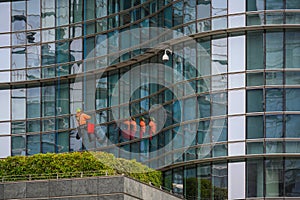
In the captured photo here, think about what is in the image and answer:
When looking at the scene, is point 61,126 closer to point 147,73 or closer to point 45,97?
point 45,97

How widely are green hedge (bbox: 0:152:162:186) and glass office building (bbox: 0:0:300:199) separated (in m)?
4.95

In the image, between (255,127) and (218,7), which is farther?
(218,7)

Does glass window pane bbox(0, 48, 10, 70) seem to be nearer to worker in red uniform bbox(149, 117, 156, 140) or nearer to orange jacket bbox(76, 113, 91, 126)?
orange jacket bbox(76, 113, 91, 126)

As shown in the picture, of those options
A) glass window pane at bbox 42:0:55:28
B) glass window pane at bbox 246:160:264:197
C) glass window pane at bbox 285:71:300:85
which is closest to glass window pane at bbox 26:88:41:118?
glass window pane at bbox 42:0:55:28

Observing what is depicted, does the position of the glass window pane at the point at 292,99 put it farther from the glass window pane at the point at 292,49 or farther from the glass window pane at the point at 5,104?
the glass window pane at the point at 5,104

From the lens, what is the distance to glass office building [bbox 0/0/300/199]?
4825 cm

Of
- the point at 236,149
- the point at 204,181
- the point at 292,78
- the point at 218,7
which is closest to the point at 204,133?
the point at 236,149

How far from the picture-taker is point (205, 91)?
49281 mm

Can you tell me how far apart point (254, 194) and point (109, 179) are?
8779 millimetres

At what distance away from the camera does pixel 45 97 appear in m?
60.0

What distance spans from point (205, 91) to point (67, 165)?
8433 millimetres

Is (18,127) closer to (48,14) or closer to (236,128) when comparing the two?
(48,14)

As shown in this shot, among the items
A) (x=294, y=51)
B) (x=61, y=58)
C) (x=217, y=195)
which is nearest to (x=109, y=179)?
(x=217, y=195)

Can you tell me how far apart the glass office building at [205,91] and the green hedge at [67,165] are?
4.95 m
